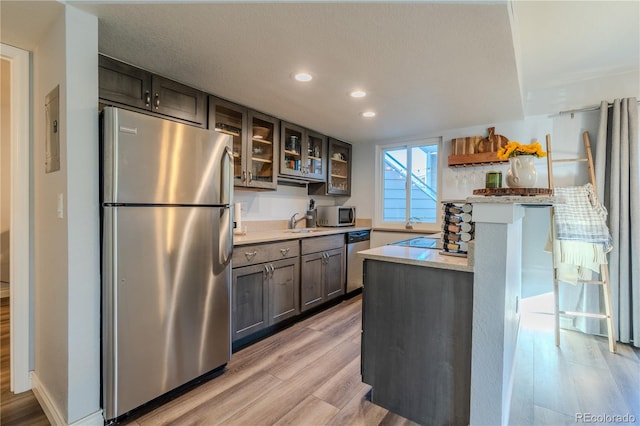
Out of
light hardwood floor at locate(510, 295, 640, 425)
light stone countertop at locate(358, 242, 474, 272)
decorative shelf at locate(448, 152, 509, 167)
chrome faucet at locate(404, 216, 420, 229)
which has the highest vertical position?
decorative shelf at locate(448, 152, 509, 167)

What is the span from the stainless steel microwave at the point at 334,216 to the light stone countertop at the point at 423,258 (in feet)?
6.57

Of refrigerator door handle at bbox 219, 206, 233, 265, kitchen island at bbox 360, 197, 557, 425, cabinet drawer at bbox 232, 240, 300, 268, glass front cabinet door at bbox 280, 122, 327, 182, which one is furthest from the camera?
glass front cabinet door at bbox 280, 122, 327, 182

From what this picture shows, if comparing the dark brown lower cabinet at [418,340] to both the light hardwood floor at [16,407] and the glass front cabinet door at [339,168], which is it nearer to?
the light hardwood floor at [16,407]

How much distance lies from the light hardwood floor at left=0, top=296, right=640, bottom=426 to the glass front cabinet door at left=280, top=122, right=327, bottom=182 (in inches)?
69.7

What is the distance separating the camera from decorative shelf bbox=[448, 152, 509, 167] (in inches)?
130

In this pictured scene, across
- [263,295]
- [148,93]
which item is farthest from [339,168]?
[148,93]

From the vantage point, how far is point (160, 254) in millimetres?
1693

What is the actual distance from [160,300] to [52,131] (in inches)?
43.1

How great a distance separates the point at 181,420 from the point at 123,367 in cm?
44

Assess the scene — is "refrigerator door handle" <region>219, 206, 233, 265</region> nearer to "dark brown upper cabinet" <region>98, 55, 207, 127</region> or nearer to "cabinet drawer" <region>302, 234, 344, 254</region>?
"dark brown upper cabinet" <region>98, 55, 207, 127</region>

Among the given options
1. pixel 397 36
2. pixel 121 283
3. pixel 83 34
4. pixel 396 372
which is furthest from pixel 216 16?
pixel 396 372

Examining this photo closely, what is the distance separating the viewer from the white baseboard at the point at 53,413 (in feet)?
4.94

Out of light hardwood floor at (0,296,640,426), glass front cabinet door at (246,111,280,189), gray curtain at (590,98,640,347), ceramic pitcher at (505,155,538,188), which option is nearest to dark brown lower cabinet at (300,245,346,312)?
light hardwood floor at (0,296,640,426)

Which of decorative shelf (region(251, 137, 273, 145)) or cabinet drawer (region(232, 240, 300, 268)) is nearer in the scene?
cabinet drawer (region(232, 240, 300, 268))
